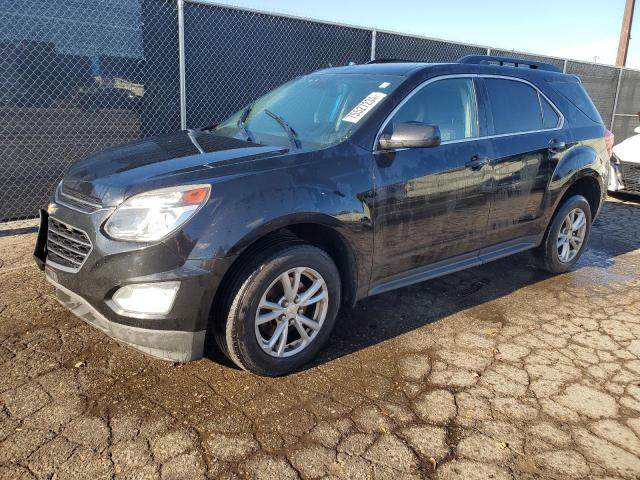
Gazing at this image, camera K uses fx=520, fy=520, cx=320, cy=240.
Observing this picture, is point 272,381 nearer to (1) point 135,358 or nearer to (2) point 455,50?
(1) point 135,358

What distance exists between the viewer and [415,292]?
4430 millimetres

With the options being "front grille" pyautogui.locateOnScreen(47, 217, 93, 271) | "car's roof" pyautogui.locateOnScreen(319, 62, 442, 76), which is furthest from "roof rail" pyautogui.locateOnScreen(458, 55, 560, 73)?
"front grille" pyautogui.locateOnScreen(47, 217, 93, 271)

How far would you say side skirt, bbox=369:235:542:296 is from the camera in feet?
11.6

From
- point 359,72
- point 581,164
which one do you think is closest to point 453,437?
point 359,72

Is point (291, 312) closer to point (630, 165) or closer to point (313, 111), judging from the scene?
point (313, 111)

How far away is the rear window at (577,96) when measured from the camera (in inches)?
188

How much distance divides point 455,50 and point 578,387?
7.52 meters

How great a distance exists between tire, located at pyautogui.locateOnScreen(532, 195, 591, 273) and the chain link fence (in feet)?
14.0

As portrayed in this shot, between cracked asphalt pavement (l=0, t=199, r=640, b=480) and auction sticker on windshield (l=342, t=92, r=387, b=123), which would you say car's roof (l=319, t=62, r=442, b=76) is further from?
cracked asphalt pavement (l=0, t=199, r=640, b=480)

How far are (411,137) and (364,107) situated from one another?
1.40 ft

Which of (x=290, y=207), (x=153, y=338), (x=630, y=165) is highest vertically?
(x=290, y=207)

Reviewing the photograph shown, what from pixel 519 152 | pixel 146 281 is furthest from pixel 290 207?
pixel 519 152

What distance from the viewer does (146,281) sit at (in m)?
2.55

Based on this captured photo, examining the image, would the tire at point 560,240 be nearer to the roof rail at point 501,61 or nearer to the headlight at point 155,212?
the roof rail at point 501,61
